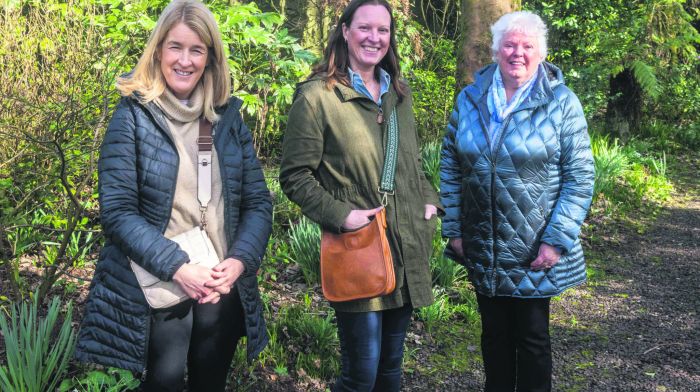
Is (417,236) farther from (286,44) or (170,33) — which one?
(286,44)

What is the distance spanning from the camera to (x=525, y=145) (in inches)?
108

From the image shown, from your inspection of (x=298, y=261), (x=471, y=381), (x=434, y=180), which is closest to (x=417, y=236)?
(x=471, y=381)

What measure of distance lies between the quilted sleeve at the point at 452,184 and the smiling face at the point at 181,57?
4.00 ft

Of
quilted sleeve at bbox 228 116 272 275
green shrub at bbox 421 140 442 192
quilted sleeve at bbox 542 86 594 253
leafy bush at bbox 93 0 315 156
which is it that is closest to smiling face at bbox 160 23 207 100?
quilted sleeve at bbox 228 116 272 275

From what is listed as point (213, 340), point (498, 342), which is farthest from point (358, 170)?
point (498, 342)

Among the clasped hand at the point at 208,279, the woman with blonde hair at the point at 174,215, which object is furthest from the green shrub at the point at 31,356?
the clasped hand at the point at 208,279

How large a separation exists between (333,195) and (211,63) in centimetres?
68

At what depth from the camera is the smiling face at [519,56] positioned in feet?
9.16

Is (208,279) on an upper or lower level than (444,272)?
upper

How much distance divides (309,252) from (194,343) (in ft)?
8.40

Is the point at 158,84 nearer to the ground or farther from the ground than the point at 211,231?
farther from the ground

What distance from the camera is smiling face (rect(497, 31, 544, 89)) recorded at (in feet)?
9.16

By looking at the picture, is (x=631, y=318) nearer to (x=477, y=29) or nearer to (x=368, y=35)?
(x=477, y=29)

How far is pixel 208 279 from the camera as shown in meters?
2.24
